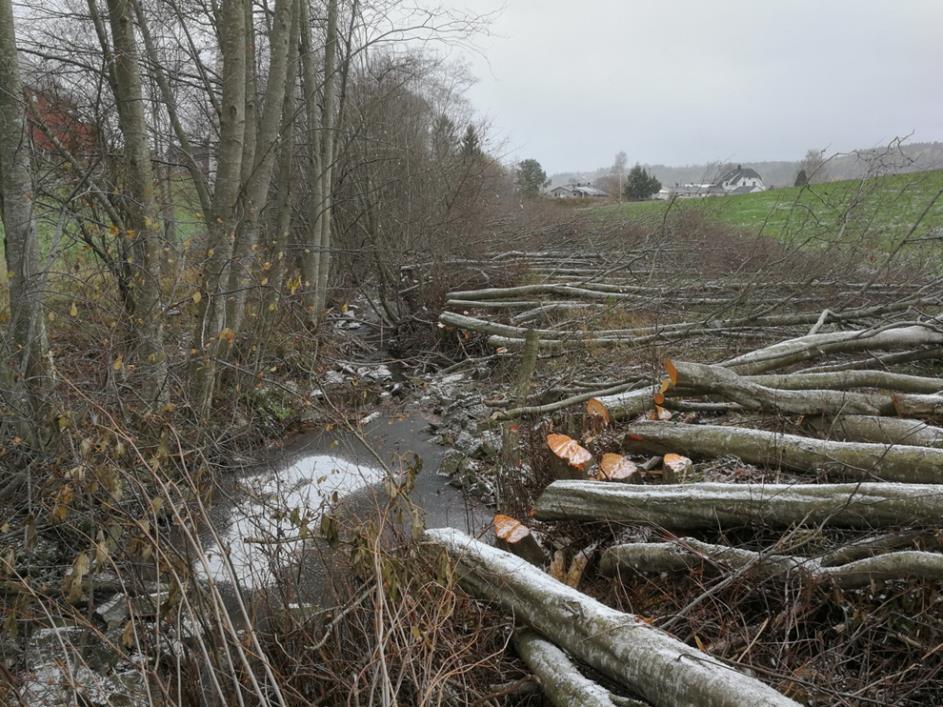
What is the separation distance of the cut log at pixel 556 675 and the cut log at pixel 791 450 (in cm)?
185

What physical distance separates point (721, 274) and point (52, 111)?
9.80 m

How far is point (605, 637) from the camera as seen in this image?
2637mm

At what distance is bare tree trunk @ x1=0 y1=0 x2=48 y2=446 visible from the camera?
14.2 feet

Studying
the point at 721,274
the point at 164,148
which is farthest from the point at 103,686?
the point at 721,274

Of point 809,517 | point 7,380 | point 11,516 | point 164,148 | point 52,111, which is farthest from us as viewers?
point 164,148

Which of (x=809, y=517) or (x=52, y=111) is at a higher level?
(x=52, y=111)

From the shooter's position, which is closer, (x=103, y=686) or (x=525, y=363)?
(x=103, y=686)

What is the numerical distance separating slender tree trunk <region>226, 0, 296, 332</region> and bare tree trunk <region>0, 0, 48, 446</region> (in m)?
1.69

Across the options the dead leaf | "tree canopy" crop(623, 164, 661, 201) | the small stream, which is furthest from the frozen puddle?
"tree canopy" crop(623, 164, 661, 201)

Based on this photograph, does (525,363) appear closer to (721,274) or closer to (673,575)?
(673,575)

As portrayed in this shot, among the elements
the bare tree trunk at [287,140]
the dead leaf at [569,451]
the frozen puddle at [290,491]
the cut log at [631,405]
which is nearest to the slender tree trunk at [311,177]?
the bare tree trunk at [287,140]

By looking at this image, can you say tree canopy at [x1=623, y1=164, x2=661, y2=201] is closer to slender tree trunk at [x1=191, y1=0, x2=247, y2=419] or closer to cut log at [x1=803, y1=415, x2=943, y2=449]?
slender tree trunk at [x1=191, y1=0, x2=247, y2=419]

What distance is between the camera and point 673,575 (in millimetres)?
3355

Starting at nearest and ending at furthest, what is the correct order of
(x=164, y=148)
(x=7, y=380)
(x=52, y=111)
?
(x=7, y=380) < (x=52, y=111) < (x=164, y=148)
